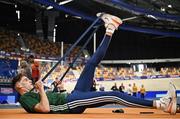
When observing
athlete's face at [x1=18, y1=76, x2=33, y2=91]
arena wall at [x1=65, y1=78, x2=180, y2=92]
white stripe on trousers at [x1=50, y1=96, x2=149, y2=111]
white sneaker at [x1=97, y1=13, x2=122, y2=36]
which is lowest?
arena wall at [x1=65, y1=78, x2=180, y2=92]

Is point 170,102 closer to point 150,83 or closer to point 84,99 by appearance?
point 84,99

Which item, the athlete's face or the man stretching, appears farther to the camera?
the athlete's face

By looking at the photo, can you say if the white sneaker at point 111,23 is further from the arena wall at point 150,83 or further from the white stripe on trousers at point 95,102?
the arena wall at point 150,83

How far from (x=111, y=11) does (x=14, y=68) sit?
17.4 m

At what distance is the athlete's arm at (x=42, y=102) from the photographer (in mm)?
4516

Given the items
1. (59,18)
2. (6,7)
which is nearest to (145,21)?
(59,18)

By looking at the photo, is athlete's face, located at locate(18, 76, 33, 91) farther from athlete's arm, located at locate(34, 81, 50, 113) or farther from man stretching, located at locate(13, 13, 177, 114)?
athlete's arm, located at locate(34, 81, 50, 113)

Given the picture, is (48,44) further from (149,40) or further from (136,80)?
(149,40)

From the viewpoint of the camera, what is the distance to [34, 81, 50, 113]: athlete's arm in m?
4.52

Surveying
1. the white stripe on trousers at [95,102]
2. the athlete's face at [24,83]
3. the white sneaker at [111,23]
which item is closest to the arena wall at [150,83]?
the white sneaker at [111,23]

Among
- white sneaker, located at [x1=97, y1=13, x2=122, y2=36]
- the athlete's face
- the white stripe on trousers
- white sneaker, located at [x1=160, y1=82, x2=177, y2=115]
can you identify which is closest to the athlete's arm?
the white stripe on trousers

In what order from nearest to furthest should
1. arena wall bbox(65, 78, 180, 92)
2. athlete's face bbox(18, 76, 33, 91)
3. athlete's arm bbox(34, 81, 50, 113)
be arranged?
athlete's arm bbox(34, 81, 50, 113) → athlete's face bbox(18, 76, 33, 91) → arena wall bbox(65, 78, 180, 92)

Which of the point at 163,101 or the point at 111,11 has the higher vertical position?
the point at 111,11

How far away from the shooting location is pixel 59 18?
35312 millimetres
